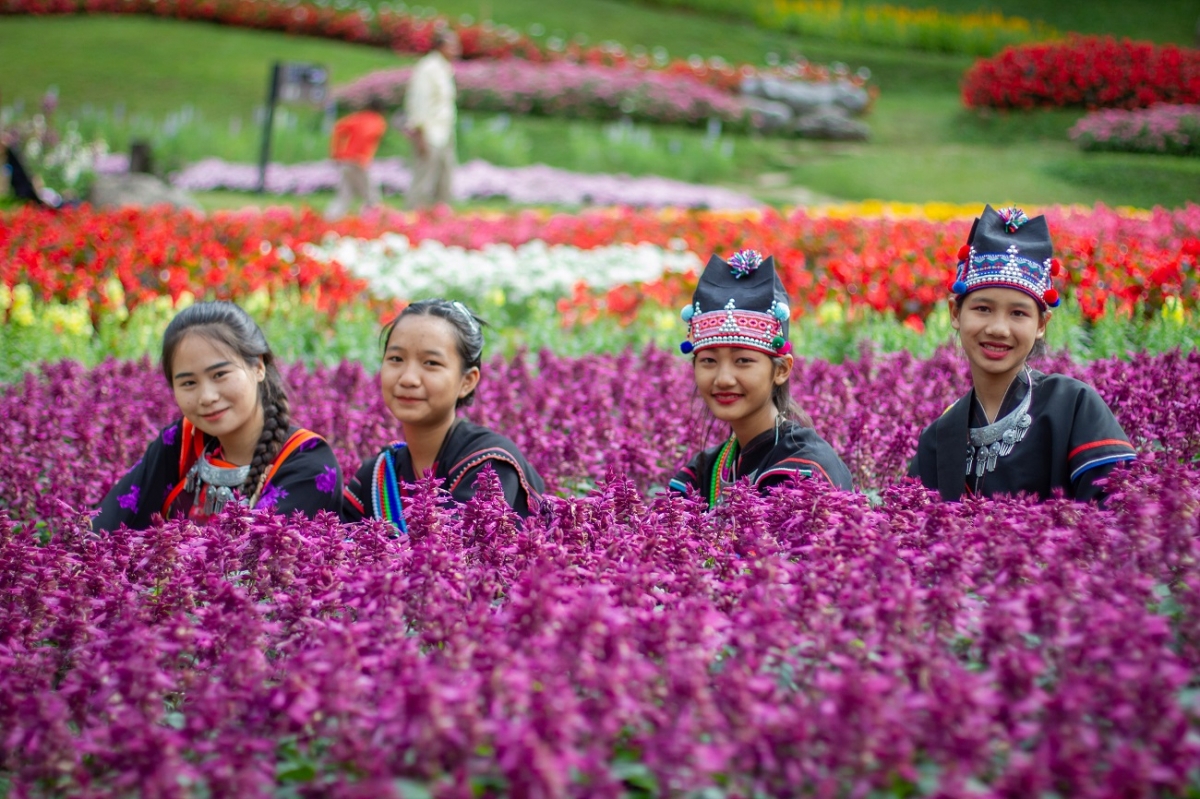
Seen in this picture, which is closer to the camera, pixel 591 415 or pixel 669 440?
pixel 669 440

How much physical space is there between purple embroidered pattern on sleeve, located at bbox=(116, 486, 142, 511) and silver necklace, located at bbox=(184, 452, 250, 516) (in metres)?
0.15

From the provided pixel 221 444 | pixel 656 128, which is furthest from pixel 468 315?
pixel 656 128

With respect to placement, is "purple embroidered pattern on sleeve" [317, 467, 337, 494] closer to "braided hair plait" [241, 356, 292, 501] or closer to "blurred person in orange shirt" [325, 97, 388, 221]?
"braided hair plait" [241, 356, 292, 501]

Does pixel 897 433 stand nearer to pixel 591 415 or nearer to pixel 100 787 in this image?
pixel 591 415

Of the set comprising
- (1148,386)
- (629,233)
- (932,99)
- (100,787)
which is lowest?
(100,787)

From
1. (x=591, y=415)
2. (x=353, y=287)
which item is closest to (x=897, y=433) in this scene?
(x=591, y=415)

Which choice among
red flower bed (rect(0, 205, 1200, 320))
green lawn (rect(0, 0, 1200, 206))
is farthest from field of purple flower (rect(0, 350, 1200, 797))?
green lawn (rect(0, 0, 1200, 206))

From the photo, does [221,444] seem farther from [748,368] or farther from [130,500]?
[748,368]

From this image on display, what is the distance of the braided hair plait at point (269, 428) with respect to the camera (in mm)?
3359

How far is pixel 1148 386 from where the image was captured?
12.3 feet

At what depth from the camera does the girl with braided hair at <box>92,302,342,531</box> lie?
3.32 meters

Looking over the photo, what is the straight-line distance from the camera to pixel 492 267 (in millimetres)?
7492

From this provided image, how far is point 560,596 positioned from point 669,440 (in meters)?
2.05

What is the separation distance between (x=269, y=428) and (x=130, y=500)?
0.48 meters
